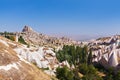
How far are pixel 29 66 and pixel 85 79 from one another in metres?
62.2

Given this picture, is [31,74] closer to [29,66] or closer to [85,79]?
[29,66]

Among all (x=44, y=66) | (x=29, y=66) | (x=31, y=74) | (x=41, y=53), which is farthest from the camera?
(x=41, y=53)

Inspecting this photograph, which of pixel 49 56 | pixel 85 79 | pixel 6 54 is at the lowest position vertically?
pixel 85 79

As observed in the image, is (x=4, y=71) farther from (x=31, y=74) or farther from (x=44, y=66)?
(x=44, y=66)

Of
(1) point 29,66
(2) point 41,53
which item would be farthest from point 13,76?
(2) point 41,53

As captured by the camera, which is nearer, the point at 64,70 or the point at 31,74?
the point at 31,74

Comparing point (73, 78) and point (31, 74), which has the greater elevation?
point (31, 74)

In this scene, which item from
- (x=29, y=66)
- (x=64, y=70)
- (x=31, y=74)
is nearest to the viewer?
(x=31, y=74)

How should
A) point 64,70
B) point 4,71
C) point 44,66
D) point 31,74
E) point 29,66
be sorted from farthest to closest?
point 44,66 → point 64,70 → point 29,66 → point 31,74 → point 4,71

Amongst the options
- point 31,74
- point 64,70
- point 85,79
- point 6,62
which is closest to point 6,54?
point 6,62

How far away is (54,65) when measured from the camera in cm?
16300

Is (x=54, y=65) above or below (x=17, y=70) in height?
below

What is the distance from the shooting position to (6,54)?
8125 centimetres

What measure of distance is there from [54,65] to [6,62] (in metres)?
87.4
